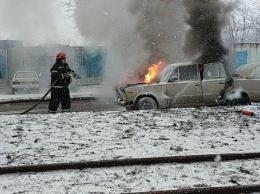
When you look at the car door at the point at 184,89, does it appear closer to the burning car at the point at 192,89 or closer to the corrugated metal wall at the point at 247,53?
the burning car at the point at 192,89

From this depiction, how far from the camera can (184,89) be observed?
9.38 m

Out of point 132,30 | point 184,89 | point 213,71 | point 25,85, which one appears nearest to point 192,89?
point 184,89

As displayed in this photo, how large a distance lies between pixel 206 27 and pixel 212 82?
3.52 metres

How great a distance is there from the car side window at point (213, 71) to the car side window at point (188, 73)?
26 cm

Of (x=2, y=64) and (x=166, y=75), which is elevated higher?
(x=2, y=64)

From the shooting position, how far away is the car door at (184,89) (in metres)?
9.38

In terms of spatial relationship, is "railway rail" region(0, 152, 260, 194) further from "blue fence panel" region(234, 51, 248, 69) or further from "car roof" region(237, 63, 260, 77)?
"blue fence panel" region(234, 51, 248, 69)

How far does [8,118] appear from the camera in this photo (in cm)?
755

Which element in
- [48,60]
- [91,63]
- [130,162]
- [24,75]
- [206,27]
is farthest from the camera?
[91,63]

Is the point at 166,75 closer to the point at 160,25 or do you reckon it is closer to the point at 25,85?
the point at 160,25

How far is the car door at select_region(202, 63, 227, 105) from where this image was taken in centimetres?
944

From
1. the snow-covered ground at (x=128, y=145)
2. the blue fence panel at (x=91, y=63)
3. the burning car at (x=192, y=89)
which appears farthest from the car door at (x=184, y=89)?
the blue fence panel at (x=91, y=63)

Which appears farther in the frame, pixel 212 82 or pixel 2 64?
pixel 2 64

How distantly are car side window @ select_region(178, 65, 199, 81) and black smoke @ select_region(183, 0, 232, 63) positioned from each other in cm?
177
